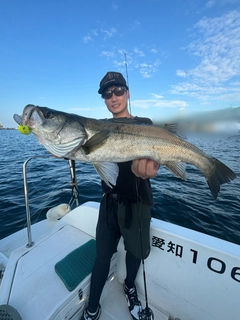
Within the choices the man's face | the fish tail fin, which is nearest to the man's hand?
the fish tail fin

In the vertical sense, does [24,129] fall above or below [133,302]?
above

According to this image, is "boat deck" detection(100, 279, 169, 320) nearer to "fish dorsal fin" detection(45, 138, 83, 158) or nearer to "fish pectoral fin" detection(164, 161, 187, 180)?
"fish pectoral fin" detection(164, 161, 187, 180)

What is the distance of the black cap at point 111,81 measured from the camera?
135 inches

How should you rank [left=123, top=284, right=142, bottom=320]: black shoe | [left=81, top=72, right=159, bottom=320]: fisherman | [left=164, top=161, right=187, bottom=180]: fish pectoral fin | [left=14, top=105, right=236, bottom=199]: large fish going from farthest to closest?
[left=123, top=284, right=142, bottom=320]: black shoe < [left=164, top=161, right=187, bottom=180]: fish pectoral fin < [left=81, top=72, right=159, bottom=320]: fisherman < [left=14, top=105, right=236, bottom=199]: large fish

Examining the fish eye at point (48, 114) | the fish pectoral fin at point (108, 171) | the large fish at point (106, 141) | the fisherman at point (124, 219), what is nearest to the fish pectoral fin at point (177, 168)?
the large fish at point (106, 141)

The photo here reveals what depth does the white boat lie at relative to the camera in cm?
265

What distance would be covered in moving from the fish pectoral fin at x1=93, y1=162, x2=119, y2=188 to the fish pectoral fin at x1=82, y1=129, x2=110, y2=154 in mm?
263

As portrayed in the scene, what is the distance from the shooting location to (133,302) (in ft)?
11.1

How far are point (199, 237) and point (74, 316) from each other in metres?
2.61

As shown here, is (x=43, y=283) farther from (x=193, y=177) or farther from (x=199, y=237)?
(x=193, y=177)

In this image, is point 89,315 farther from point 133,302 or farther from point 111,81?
point 111,81

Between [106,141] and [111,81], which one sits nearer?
[106,141]

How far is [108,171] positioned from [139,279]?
2.64 m

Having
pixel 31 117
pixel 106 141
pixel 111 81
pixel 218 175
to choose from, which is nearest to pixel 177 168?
pixel 218 175
